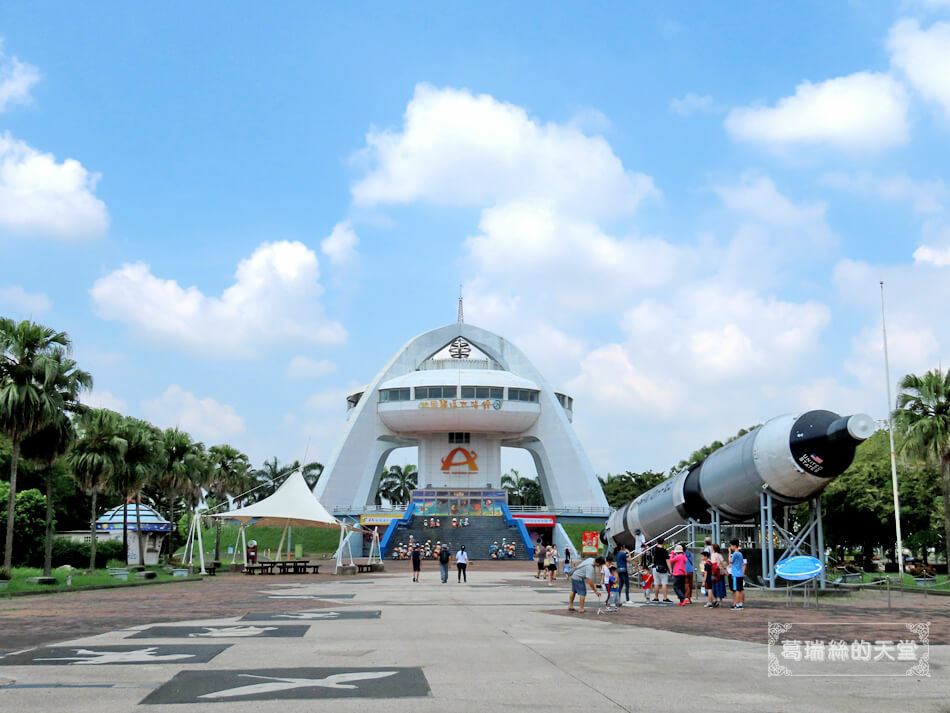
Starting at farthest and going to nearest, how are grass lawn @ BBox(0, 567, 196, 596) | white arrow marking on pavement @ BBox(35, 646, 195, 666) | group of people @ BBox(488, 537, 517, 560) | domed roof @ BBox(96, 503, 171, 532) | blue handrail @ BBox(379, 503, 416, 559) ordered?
blue handrail @ BBox(379, 503, 416, 559) → group of people @ BBox(488, 537, 517, 560) → domed roof @ BBox(96, 503, 171, 532) → grass lawn @ BBox(0, 567, 196, 596) → white arrow marking on pavement @ BBox(35, 646, 195, 666)

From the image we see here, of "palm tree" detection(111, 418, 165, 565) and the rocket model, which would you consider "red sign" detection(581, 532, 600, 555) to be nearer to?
the rocket model

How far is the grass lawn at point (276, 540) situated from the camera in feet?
247

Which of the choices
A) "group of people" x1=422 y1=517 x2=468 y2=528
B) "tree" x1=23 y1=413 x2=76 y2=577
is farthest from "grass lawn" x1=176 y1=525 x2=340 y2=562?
"tree" x1=23 y1=413 x2=76 y2=577

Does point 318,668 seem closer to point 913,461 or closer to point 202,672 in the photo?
point 202,672

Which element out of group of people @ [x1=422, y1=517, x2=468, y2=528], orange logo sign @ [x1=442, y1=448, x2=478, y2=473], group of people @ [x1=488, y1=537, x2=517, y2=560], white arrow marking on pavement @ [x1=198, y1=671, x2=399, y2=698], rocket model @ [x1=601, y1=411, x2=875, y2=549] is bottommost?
group of people @ [x1=488, y1=537, x2=517, y2=560]

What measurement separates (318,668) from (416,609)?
10.6 meters

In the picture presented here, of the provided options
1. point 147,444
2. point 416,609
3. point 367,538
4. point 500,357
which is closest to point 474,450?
point 500,357

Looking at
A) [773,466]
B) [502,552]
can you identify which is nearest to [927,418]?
[773,466]

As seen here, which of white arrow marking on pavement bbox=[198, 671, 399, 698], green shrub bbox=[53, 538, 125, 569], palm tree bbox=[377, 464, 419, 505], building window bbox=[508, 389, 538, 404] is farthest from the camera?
palm tree bbox=[377, 464, 419, 505]

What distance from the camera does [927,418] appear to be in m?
33.7

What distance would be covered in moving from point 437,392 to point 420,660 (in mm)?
77110

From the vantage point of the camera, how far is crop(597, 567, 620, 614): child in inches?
805

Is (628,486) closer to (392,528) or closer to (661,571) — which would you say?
(392,528)

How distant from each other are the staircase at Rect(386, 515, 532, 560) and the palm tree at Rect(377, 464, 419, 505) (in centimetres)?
4946
